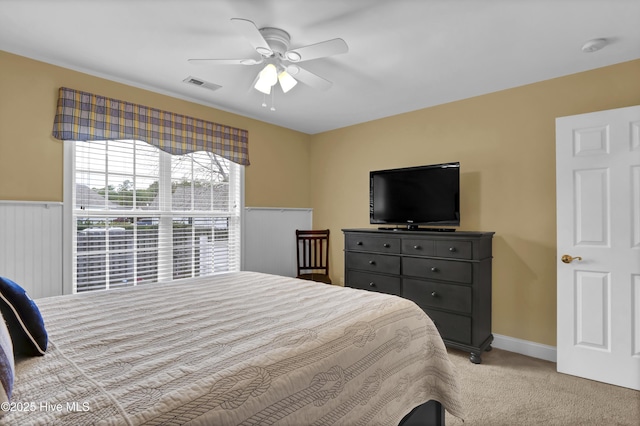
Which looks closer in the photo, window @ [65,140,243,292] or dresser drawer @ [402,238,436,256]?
window @ [65,140,243,292]

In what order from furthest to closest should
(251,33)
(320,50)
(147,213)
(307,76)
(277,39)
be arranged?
(147,213) < (307,76) < (277,39) < (320,50) < (251,33)

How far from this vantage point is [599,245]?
8.30 feet

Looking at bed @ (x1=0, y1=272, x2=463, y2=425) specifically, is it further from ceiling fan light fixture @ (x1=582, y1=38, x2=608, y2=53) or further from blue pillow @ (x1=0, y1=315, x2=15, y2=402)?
ceiling fan light fixture @ (x1=582, y1=38, x2=608, y2=53)

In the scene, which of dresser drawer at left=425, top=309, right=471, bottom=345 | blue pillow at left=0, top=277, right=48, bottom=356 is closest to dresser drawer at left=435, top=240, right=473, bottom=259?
dresser drawer at left=425, top=309, right=471, bottom=345

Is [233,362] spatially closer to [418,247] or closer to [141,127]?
[418,247]

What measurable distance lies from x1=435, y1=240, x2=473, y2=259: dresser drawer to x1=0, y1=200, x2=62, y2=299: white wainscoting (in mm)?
3287

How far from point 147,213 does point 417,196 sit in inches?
110

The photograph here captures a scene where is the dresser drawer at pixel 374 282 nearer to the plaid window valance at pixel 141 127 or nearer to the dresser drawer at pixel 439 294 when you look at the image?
the dresser drawer at pixel 439 294

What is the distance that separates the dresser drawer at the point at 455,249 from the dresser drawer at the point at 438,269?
62 mm

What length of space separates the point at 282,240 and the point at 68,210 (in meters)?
2.40

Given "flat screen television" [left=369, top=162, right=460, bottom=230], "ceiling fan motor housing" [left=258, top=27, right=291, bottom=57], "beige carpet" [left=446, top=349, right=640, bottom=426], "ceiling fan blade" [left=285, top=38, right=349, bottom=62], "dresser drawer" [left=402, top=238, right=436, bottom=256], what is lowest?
"beige carpet" [left=446, top=349, right=640, bottom=426]

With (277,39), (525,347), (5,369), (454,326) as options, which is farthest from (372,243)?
(5,369)

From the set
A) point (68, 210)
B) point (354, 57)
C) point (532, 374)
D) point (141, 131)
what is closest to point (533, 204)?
point (532, 374)

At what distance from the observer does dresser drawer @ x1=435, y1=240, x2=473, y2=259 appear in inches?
115
